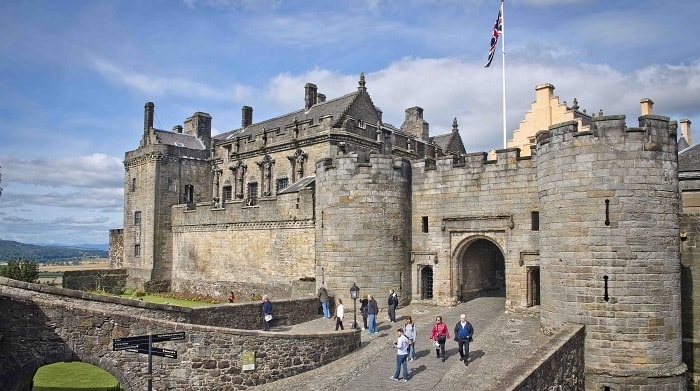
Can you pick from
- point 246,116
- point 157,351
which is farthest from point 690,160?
point 246,116

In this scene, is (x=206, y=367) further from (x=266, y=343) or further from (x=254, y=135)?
(x=254, y=135)

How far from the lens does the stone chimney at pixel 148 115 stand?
133 ft

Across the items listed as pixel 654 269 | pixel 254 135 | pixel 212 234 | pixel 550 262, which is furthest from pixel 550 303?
Answer: pixel 254 135

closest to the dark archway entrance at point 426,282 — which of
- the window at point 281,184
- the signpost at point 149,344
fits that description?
the signpost at point 149,344

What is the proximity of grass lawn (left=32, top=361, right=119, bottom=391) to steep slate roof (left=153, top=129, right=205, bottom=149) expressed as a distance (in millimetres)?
21519

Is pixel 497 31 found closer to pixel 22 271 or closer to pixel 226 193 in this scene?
pixel 226 193

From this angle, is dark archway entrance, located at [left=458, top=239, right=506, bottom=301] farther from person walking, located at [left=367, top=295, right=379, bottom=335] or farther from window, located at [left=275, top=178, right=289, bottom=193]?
window, located at [left=275, top=178, right=289, bottom=193]

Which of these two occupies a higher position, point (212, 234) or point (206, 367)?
point (212, 234)

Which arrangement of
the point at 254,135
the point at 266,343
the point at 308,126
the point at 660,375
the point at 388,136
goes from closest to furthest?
1. the point at 660,375
2. the point at 266,343
3. the point at 308,126
4. the point at 388,136
5. the point at 254,135

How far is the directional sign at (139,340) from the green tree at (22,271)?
18053mm

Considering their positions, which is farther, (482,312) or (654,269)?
(482,312)

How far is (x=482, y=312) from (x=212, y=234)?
1868 centimetres

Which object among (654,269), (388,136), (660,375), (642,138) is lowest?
(660,375)

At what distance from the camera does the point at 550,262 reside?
51.8ft
